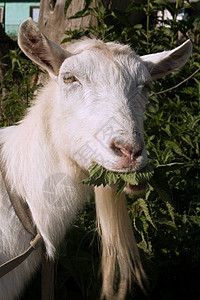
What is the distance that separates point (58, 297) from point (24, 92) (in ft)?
7.56

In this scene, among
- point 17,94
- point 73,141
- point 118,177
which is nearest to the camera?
point 118,177

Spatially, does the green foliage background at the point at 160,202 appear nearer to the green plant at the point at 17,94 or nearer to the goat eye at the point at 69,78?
the green plant at the point at 17,94

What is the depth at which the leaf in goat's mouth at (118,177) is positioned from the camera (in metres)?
2.60

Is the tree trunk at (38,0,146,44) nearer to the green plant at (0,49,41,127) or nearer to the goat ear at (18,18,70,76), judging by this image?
the green plant at (0,49,41,127)

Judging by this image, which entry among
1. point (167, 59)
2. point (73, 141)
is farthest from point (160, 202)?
point (73, 141)

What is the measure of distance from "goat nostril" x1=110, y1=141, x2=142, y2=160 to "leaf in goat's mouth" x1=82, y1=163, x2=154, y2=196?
0.39 ft

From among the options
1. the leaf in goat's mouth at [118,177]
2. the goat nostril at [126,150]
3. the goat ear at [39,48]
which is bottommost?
the leaf in goat's mouth at [118,177]

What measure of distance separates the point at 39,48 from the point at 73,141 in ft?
2.03

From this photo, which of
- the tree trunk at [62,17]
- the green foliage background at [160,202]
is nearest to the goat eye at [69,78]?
the green foliage background at [160,202]

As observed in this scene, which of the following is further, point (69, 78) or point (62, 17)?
point (62, 17)

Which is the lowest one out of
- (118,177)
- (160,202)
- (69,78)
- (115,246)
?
(160,202)

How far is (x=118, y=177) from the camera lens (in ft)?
8.72

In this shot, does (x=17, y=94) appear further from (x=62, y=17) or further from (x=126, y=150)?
(x=126, y=150)

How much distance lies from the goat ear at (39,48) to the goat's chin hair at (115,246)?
0.85 meters
